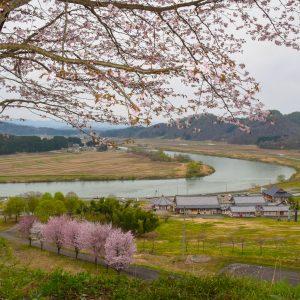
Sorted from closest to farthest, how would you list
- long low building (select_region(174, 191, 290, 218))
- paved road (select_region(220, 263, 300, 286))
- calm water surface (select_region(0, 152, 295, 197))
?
paved road (select_region(220, 263, 300, 286)) → long low building (select_region(174, 191, 290, 218)) → calm water surface (select_region(0, 152, 295, 197))

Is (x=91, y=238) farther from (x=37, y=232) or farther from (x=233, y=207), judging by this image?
(x=233, y=207)

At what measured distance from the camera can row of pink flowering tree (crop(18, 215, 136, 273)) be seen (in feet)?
80.9

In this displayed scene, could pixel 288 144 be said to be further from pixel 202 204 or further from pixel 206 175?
pixel 202 204

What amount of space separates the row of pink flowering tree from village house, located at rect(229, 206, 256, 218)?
102ft

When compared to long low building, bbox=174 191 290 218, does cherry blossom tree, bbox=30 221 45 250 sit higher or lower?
higher

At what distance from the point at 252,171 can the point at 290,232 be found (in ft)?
196

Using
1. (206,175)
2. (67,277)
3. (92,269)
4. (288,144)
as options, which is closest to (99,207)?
(92,269)

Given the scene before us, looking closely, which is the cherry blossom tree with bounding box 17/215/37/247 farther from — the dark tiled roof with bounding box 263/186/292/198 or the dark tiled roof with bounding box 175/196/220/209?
the dark tiled roof with bounding box 263/186/292/198

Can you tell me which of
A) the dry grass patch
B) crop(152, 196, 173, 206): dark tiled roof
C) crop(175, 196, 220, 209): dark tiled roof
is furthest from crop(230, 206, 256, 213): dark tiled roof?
the dry grass patch

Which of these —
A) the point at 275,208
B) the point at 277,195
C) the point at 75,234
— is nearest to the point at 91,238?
the point at 75,234

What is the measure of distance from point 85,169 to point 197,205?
51445 mm

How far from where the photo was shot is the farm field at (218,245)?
26.0 m

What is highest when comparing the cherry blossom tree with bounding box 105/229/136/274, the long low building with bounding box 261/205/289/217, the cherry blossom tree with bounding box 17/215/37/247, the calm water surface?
the cherry blossom tree with bounding box 105/229/136/274

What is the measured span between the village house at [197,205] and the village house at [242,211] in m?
2.22
